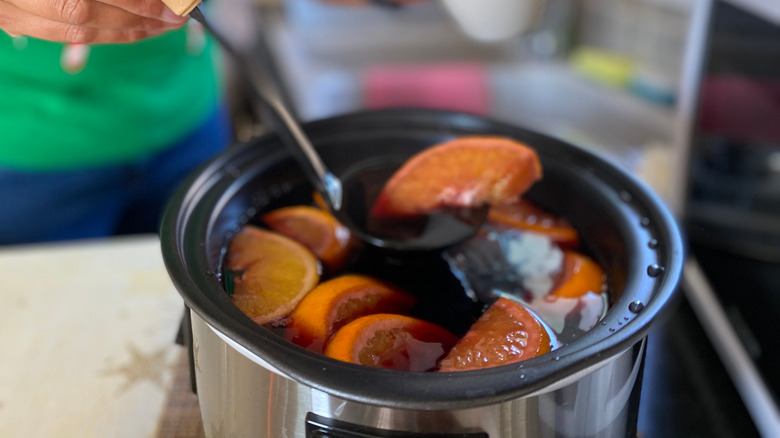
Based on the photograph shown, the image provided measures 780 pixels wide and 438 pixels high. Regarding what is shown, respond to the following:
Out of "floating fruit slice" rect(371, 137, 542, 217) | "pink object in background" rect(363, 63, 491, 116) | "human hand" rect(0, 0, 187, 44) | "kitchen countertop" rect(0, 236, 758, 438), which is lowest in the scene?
"kitchen countertop" rect(0, 236, 758, 438)

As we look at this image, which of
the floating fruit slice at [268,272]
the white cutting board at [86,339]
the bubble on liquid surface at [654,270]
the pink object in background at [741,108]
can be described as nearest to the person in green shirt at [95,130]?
the white cutting board at [86,339]

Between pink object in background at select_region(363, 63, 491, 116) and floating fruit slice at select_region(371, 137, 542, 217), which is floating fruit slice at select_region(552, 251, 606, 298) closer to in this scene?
floating fruit slice at select_region(371, 137, 542, 217)

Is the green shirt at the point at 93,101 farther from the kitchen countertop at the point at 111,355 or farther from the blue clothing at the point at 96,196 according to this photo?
the kitchen countertop at the point at 111,355

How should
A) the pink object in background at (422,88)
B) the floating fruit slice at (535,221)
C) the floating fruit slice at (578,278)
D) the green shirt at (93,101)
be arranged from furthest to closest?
the pink object in background at (422,88)
the green shirt at (93,101)
the floating fruit slice at (535,221)
the floating fruit slice at (578,278)

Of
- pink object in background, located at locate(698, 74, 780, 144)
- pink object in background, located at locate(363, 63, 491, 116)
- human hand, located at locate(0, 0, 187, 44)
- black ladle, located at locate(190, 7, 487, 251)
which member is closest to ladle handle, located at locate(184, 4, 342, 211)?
black ladle, located at locate(190, 7, 487, 251)

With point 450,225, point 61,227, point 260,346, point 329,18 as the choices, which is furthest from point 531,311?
point 329,18

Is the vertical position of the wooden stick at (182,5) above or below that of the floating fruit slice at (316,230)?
above

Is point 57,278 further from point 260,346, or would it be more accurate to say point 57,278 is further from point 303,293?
point 260,346
